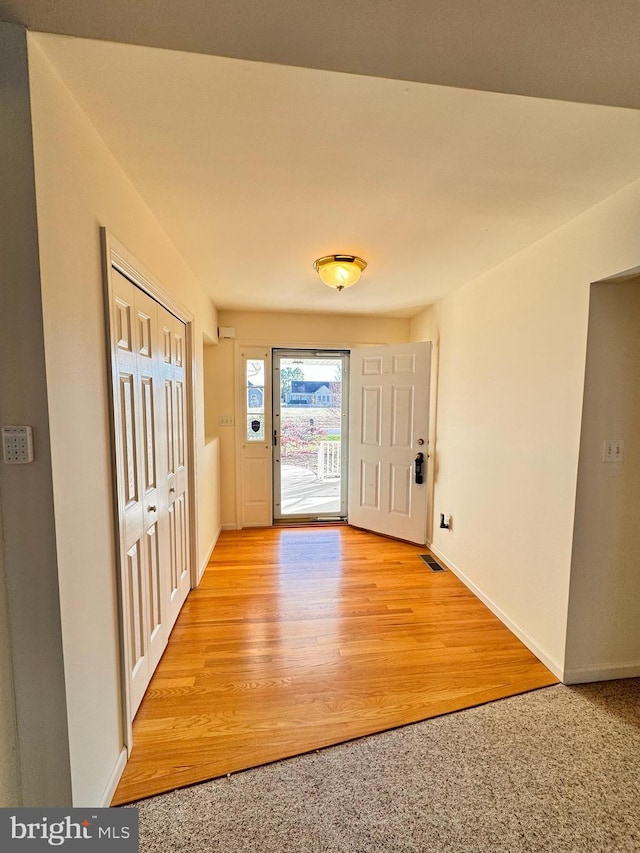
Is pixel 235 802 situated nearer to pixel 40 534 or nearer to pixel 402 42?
pixel 40 534

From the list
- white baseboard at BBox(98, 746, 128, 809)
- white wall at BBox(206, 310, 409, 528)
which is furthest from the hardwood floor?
white wall at BBox(206, 310, 409, 528)

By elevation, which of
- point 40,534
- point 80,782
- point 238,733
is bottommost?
point 238,733

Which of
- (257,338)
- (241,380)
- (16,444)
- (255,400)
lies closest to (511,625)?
(16,444)

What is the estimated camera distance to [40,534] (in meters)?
0.96

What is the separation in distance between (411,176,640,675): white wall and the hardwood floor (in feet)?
1.09

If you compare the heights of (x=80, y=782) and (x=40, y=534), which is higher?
(x=40, y=534)

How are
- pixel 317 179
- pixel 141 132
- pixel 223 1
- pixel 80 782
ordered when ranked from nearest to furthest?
pixel 223 1 → pixel 80 782 → pixel 141 132 → pixel 317 179

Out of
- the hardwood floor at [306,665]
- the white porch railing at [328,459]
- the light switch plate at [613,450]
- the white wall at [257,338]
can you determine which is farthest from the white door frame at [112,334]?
the white porch railing at [328,459]

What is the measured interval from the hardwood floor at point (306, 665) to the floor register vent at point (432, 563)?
9 centimetres

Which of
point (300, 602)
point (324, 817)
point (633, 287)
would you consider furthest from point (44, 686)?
point (633, 287)

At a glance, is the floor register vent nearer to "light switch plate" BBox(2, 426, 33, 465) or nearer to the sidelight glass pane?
the sidelight glass pane

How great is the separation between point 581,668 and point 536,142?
7.97 ft

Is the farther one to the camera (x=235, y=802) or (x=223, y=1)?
(x=235, y=802)

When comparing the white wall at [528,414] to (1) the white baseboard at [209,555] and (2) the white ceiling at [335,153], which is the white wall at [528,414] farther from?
(1) the white baseboard at [209,555]
